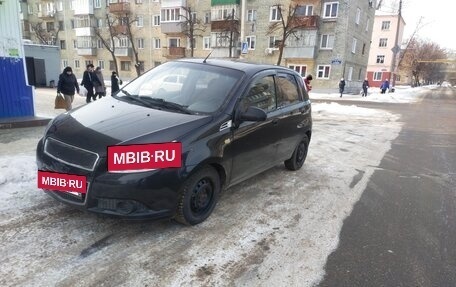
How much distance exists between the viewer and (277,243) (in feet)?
11.5

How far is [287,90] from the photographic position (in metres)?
5.22

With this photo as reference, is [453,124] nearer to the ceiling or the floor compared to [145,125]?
nearer to the floor

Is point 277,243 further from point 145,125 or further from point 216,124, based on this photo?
point 145,125

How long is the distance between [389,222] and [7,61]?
8544 millimetres

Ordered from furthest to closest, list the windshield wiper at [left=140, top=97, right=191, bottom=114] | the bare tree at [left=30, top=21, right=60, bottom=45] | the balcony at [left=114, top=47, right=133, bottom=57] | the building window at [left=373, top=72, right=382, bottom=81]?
the building window at [left=373, top=72, right=382, bottom=81], the bare tree at [left=30, top=21, right=60, bottom=45], the balcony at [left=114, top=47, right=133, bottom=57], the windshield wiper at [left=140, top=97, right=191, bottom=114]

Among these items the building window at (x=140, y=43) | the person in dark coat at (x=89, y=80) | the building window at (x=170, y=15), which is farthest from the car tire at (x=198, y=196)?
the building window at (x=140, y=43)

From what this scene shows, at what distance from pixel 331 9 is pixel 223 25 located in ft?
36.0

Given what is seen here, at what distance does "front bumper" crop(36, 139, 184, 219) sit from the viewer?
119 inches

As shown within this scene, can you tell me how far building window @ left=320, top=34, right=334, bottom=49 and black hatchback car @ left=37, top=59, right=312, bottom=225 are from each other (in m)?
30.3

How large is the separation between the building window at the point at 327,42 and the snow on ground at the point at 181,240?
1191 inches

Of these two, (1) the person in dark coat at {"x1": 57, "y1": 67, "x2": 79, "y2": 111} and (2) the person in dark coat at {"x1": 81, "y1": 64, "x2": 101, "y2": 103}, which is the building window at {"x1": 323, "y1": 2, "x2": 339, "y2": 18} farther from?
(1) the person in dark coat at {"x1": 57, "y1": 67, "x2": 79, "y2": 111}

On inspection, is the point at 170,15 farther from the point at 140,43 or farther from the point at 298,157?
the point at 298,157

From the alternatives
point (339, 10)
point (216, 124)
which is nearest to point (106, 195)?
point (216, 124)

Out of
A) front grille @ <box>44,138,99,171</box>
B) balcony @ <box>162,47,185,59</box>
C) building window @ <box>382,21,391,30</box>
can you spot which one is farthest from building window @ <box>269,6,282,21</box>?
front grille @ <box>44,138,99,171</box>
